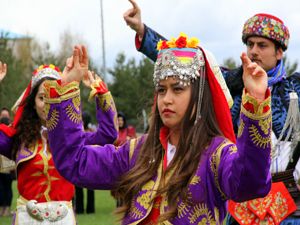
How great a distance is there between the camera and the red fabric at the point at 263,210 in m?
5.27

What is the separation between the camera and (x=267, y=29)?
5551 millimetres

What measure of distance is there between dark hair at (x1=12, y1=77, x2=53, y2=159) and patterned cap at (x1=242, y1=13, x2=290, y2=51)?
169cm

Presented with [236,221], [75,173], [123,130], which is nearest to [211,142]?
[75,173]

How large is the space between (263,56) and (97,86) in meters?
1.18

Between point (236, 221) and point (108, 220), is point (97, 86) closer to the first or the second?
point (236, 221)

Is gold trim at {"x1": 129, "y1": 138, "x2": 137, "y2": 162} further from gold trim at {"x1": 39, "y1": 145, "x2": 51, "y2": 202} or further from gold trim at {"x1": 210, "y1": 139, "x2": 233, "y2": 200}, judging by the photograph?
gold trim at {"x1": 39, "y1": 145, "x2": 51, "y2": 202}

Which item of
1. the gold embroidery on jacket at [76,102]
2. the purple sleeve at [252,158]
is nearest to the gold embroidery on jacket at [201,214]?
the purple sleeve at [252,158]

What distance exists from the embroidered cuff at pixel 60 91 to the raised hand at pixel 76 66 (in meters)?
0.04

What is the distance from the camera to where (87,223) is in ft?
39.2

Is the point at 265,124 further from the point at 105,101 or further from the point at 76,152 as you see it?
the point at 105,101

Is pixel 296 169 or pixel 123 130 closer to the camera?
pixel 296 169

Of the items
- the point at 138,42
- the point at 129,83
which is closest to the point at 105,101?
the point at 138,42

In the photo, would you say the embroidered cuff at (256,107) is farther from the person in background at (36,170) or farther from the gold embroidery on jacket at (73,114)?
the person in background at (36,170)

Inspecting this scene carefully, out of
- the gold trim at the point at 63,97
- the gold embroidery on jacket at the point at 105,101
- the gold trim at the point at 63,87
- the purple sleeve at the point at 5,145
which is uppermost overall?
the gold trim at the point at 63,87
